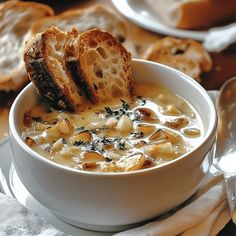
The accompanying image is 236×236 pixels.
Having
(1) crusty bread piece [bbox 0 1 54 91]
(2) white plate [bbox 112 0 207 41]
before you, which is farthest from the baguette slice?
(2) white plate [bbox 112 0 207 41]

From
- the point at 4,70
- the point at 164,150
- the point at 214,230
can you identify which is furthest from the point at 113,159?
the point at 4,70

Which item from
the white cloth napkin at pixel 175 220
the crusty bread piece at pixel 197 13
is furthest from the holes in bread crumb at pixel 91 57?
the crusty bread piece at pixel 197 13

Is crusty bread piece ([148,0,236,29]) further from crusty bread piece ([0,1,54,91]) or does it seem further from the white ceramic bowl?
the white ceramic bowl

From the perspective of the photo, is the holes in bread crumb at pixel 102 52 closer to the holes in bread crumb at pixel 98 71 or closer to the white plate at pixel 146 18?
the holes in bread crumb at pixel 98 71

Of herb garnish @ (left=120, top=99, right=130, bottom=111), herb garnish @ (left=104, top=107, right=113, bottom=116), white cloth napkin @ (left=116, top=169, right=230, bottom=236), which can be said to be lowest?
white cloth napkin @ (left=116, top=169, right=230, bottom=236)

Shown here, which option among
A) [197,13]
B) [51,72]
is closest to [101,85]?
[51,72]

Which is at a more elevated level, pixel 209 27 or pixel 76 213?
pixel 76 213

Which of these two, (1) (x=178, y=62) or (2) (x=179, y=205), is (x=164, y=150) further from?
(1) (x=178, y=62)
